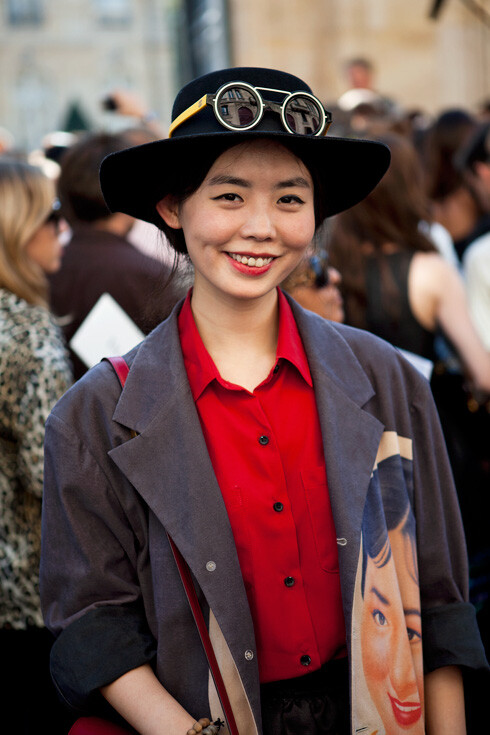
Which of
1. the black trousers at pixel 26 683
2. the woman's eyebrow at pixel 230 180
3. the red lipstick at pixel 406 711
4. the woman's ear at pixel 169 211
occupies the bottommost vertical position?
the black trousers at pixel 26 683

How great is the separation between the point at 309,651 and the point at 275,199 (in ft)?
3.28

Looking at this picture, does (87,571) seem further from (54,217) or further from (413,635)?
(54,217)

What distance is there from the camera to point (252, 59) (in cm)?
1153

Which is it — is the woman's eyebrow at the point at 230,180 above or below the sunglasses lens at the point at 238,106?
below

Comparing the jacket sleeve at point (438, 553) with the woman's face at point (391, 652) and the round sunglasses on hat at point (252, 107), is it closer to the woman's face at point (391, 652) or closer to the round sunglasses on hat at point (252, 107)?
the woman's face at point (391, 652)

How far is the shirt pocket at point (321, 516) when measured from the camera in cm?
194

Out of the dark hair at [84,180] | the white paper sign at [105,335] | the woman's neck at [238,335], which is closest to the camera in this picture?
the woman's neck at [238,335]

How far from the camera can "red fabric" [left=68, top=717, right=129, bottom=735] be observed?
6.21ft

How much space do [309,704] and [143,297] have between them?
202 centimetres

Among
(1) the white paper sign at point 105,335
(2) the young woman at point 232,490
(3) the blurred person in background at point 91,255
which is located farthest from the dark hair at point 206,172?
(3) the blurred person in background at point 91,255

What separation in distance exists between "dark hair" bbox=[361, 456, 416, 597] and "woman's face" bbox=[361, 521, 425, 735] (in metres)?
0.04

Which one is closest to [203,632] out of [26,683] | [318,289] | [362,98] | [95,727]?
[95,727]

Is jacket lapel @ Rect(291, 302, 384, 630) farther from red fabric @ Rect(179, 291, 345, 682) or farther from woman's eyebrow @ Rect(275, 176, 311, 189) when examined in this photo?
woman's eyebrow @ Rect(275, 176, 311, 189)

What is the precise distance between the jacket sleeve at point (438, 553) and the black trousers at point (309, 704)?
9.2 inches
